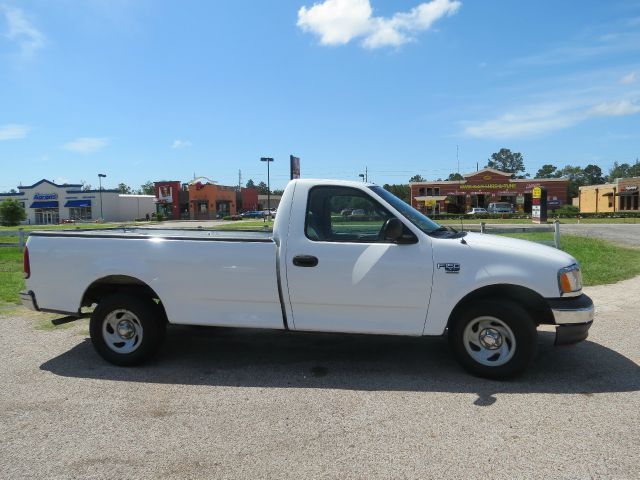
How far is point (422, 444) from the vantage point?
3.45 meters

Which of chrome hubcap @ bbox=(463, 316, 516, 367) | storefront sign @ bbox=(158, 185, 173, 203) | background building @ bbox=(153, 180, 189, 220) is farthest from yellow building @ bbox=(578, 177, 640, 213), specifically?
chrome hubcap @ bbox=(463, 316, 516, 367)

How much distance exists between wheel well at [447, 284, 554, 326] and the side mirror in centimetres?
88

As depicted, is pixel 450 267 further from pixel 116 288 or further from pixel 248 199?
pixel 248 199

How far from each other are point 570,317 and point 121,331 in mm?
4523

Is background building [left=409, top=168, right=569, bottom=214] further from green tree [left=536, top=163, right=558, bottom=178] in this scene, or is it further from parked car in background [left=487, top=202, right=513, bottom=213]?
green tree [left=536, top=163, right=558, bottom=178]

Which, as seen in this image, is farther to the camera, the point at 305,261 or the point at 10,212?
the point at 10,212

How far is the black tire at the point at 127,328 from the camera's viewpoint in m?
5.07

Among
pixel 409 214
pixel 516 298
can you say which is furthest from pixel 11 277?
pixel 516 298

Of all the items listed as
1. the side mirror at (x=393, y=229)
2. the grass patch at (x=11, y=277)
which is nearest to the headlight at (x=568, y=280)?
the side mirror at (x=393, y=229)

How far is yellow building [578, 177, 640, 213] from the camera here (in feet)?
198

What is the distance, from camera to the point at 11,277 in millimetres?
11719

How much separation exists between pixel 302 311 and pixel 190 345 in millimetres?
1967

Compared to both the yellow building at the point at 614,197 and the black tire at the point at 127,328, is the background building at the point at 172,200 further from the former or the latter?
the black tire at the point at 127,328

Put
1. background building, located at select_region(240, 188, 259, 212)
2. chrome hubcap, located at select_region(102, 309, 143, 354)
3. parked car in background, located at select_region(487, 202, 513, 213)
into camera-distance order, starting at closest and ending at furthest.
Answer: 1. chrome hubcap, located at select_region(102, 309, 143, 354)
2. parked car in background, located at select_region(487, 202, 513, 213)
3. background building, located at select_region(240, 188, 259, 212)
